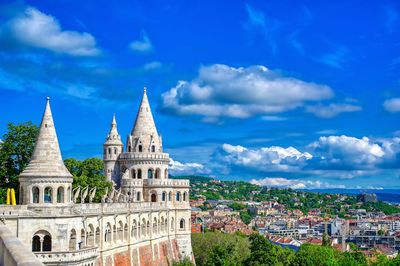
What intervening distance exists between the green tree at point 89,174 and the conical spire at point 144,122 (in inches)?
301

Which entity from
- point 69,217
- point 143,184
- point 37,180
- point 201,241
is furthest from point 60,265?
point 201,241

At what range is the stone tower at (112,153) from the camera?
7162cm

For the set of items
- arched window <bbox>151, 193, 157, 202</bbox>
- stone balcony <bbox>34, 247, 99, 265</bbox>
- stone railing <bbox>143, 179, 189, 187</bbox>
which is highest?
stone railing <bbox>143, 179, 189, 187</bbox>

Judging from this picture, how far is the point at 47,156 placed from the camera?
43.5 m

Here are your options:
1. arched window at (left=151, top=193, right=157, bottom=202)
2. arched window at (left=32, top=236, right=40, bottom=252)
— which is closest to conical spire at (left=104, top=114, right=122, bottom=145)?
arched window at (left=151, top=193, right=157, bottom=202)

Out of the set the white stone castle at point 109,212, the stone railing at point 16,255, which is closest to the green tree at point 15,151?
the white stone castle at point 109,212

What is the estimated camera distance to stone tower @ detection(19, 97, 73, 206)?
42406mm

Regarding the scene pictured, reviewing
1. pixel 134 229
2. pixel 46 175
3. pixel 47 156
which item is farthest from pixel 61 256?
pixel 134 229

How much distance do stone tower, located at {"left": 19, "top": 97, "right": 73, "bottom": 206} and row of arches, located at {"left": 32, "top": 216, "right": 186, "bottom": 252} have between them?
8.21 ft

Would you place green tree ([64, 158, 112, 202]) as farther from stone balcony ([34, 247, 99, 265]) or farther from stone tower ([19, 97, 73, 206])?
stone balcony ([34, 247, 99, 265])

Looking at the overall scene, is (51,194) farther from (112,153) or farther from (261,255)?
(112,153)

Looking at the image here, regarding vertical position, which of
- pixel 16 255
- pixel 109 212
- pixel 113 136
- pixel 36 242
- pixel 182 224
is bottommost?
pixel 182 224

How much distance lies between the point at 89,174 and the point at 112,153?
768cm

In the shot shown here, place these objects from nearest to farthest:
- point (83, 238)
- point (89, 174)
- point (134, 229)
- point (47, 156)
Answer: point (47, 156) → point (83, 238) → point (134, 229) → point (89, 174)
